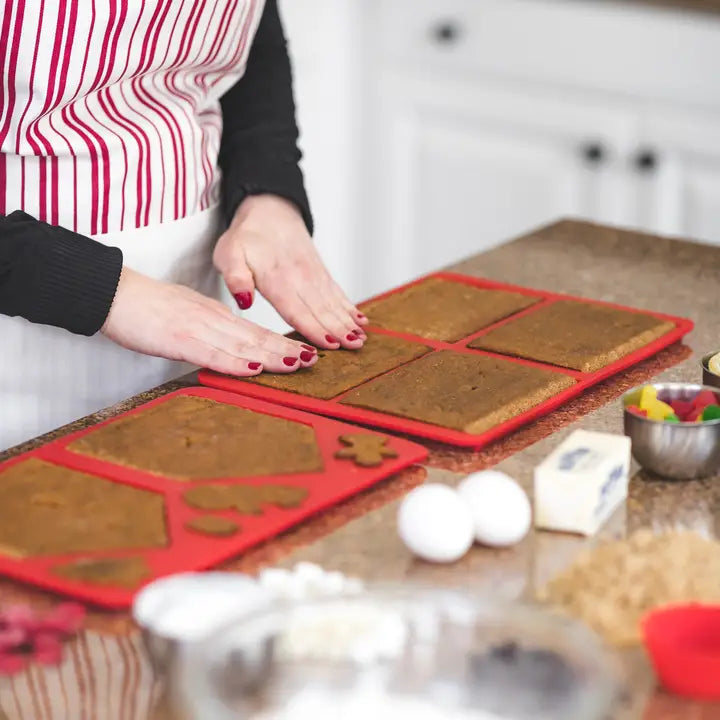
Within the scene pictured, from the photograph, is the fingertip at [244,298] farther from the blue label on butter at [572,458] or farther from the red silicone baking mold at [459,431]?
the blue label on butter at [572,458]

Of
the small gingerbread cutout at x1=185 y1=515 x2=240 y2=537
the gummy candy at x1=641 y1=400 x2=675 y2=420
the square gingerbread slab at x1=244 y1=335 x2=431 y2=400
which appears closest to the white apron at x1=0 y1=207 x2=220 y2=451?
the square gingerbread slab at x1=244 y1=335 x2=431 y2=400

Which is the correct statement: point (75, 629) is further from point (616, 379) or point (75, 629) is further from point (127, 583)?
point (616, 379)

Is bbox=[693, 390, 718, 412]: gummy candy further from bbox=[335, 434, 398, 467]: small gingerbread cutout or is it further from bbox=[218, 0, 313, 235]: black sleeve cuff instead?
bbox=[218, 0, 313, 235]: black sleeve cuff

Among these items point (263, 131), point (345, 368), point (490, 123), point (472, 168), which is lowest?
point (472, 168)

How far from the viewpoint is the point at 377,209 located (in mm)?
3148

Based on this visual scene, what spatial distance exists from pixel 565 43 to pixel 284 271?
4.88 ft

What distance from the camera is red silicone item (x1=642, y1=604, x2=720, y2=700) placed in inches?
29.6

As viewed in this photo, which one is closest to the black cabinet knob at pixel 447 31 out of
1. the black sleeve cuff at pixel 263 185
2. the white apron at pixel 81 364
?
the black sleeve cuff at pixel 263 185

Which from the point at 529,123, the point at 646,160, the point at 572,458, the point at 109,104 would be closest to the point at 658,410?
the point at 572,458

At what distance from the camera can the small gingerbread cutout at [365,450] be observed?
106cm

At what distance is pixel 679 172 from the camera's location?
2730 millimetres

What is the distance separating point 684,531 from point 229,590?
336mm

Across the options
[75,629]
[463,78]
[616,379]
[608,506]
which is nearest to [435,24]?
[463,78]

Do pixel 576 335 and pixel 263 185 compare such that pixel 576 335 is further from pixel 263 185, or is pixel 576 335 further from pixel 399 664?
pixel 399 664
